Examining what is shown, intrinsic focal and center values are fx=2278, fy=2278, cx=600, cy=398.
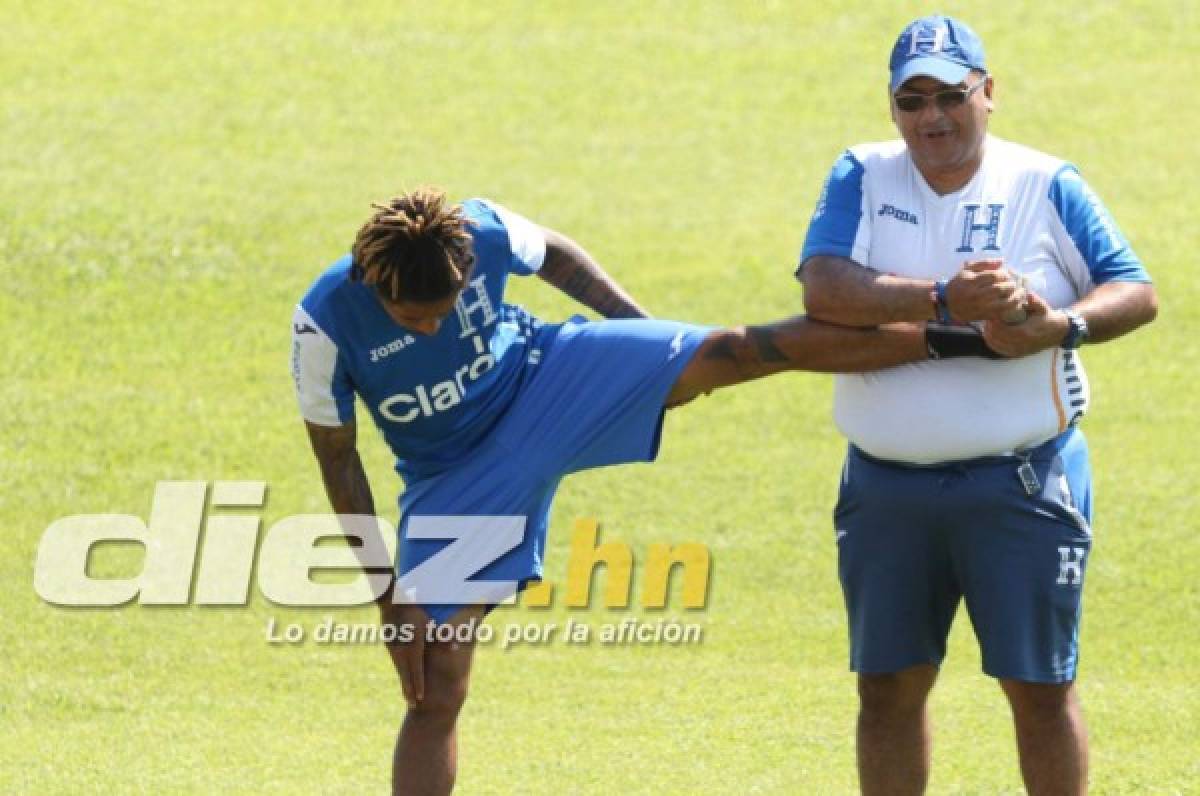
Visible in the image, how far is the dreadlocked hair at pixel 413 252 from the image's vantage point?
6898mm

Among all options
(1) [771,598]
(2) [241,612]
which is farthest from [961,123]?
(2) [241,612]

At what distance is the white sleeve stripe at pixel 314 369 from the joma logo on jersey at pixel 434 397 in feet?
0.59

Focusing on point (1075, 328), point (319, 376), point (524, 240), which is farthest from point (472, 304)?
point (1075, 328)

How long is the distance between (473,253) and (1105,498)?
19.0 ft

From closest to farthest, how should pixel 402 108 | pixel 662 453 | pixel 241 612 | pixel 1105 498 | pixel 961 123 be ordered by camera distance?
pixel 961 123 → pixel 241 612 → pixel 1105 498 → pixel 662 453 → pixel 402 108

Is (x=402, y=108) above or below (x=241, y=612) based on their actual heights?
above

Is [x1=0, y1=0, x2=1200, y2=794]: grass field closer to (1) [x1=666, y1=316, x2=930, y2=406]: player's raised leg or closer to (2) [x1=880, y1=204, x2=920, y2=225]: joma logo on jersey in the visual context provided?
(1) [x1=666, y1=316, x2=930, y2=406]: player's raised leg

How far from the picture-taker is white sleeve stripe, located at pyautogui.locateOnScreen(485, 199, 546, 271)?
24.4ft

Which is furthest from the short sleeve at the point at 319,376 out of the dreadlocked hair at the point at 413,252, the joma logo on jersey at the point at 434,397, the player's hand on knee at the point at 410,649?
the player's hand on knee at the point at 410,649

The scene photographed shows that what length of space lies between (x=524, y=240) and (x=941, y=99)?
151 centimetres

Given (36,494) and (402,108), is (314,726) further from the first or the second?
(402,108)

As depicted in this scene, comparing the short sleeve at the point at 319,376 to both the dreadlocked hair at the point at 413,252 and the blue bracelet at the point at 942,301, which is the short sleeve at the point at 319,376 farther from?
the blue bracelet at the point at 942,301

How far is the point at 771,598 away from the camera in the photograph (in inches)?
434

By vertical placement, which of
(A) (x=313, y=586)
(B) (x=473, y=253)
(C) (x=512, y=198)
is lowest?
(A) (x=313, y=586)
